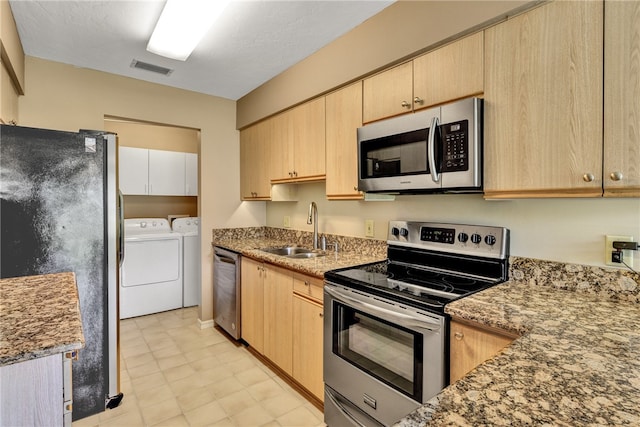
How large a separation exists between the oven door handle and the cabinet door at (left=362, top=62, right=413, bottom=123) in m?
→ 1.08

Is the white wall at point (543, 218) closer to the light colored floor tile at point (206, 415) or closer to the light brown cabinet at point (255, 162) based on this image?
the light brown cabinet at point (255, 162)

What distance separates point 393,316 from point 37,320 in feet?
4.09

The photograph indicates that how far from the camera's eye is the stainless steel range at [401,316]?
52.8 inches

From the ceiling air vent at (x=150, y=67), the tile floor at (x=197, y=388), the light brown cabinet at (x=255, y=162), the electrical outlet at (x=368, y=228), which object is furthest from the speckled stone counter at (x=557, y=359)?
the ceiling air vent at (x=150, y=67)

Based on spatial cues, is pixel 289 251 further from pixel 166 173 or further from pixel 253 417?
pixel 166 173

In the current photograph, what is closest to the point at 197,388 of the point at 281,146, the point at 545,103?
the point at 281,146

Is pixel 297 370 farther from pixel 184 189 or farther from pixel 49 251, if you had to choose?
pixel 184 189

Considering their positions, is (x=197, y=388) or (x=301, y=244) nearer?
(x=197, y=388)

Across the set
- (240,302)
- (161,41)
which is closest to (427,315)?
(240,302)

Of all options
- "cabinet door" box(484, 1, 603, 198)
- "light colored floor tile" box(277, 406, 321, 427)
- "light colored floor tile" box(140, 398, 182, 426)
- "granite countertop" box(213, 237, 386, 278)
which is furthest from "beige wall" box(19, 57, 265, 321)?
"cabinet door" box(484, 1, 603, 198)

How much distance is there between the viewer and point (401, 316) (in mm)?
1401

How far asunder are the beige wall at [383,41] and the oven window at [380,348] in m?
1.43

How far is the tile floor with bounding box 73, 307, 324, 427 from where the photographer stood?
6.39 ft

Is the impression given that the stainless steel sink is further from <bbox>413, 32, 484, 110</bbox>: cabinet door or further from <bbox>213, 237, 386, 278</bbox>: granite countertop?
<bbox>413, 32, 484, 110</bbox>: cabinet door
